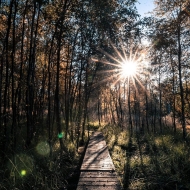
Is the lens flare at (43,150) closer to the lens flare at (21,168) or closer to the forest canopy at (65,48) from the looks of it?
the forest canopy at (65,48)

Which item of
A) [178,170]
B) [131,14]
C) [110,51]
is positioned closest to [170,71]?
[110,51]

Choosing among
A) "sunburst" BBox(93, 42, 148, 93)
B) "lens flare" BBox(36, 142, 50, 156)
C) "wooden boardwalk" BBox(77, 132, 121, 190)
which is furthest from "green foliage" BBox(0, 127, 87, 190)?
"sunburst" BBox(93, 42, 148, 93)

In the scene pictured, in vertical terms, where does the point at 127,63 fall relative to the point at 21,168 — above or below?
above

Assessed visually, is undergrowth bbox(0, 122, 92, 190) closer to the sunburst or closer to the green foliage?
the green foliage

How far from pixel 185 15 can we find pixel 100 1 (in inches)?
194

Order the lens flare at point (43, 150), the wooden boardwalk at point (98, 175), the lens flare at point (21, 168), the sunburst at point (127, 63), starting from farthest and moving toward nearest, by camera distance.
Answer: the sunburst at point (127, 63) < the lens flare at point (43, 150) < the wooden boardwalk at point (98, 175) < the lens flare at point (21, 168)

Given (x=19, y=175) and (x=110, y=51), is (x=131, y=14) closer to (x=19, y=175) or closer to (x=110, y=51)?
(x=110, y=51)

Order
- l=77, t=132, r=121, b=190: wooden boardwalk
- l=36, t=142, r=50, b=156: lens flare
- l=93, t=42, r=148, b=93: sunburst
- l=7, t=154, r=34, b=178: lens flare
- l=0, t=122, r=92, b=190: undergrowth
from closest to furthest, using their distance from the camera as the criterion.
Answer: l=0, t=122, r=92, b=190: undergrowth, l=7, t=154, r=34, b=178: lens flare, l=77, t=132, r=121, b=190: wooden boardwalk, l=36, t=142, r=50, b=156: lens flare, l=93, t=42, r=148, b=93: sunburst

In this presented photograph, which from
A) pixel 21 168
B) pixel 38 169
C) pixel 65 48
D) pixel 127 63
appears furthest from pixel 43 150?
pixel 127 63

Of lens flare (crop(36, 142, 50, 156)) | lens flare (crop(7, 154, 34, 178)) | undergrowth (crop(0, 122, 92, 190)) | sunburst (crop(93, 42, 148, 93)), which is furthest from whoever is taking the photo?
sunburst (crop(93, 42, 148, 93))

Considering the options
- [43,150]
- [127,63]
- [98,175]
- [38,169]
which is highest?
[127,63]

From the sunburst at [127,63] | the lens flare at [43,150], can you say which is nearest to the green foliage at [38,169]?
the lens flare at [43,150]

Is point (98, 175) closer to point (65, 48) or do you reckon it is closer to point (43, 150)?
point (43, 150)

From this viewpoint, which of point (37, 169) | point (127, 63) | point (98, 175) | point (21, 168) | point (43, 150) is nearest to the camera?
point (21, 168)
